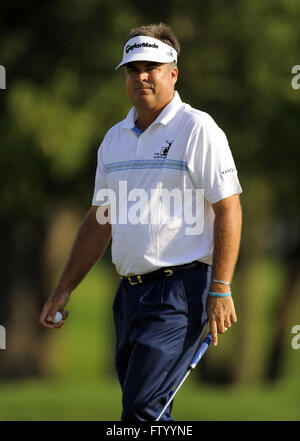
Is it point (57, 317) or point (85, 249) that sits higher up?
point (85, 249)

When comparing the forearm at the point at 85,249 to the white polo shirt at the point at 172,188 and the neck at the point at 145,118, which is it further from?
the neck at the point at 145,118

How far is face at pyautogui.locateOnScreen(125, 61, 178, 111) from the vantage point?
18.2 feet

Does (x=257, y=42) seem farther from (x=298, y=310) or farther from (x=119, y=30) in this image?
(x=298, y=310)

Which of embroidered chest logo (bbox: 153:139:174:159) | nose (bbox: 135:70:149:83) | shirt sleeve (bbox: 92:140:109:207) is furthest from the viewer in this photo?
shirt sleeve (bbox: 92:140:109:207)

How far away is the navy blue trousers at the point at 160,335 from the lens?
535 centimetres

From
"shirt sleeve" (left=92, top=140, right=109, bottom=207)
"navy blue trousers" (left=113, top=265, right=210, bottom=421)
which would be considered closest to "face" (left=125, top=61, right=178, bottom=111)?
"shirt sleeve" (left=92, top=140, right=109, bottom=207)

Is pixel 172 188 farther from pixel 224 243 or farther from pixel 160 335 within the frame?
pixel 160 335

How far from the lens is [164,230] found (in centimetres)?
543

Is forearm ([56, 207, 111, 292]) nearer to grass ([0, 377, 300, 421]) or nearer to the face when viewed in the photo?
the face

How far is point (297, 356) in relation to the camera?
105ft

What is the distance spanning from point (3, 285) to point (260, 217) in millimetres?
5529

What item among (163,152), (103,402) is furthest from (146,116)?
(103,402)

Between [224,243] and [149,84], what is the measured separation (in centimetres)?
102
